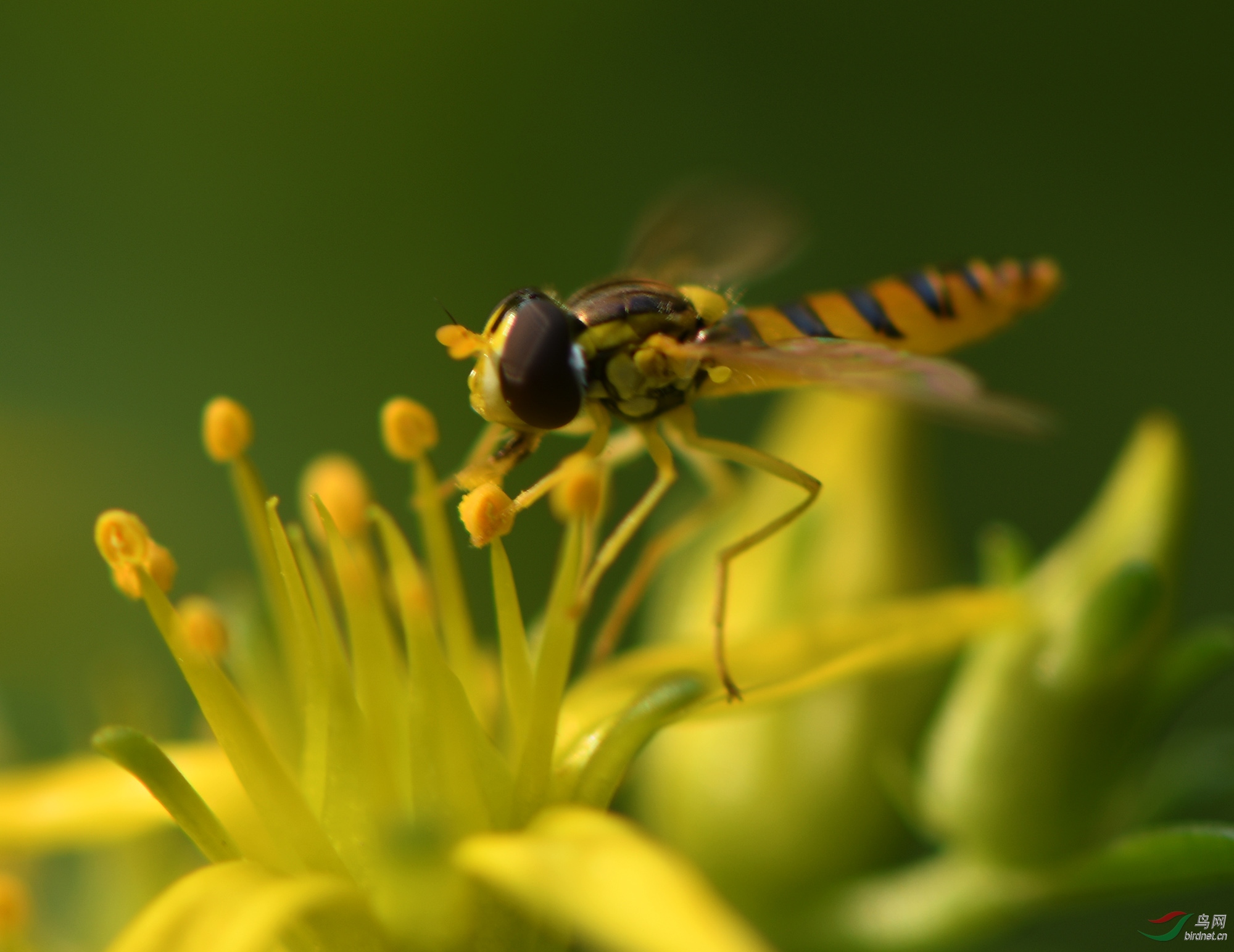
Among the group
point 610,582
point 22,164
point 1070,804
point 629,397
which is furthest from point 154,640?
point 1070,804

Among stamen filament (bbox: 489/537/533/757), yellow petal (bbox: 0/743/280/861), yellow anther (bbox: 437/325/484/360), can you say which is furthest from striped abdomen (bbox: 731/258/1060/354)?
yellow petal (bbox: 0/743/280/861)

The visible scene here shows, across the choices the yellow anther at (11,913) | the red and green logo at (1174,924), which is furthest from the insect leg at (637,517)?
the red and green logo at (1174,924)

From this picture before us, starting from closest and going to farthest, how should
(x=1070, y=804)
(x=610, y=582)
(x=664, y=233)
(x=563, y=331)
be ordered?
(x=563, y=331) → (x=1070, y=804) → (x=664, y=233) → (x=610, y=582)

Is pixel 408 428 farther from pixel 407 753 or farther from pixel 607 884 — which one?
pixel 607 884

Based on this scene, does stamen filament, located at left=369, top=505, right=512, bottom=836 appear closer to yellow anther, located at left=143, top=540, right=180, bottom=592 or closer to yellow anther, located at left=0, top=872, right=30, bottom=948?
yellow anther, located at left=143, top=540, right=180, bottom=592

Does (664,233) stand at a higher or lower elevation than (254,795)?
higher

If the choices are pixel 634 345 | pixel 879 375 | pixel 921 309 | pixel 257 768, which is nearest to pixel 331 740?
pixel 257 768

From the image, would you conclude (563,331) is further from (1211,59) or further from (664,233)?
(1211,59)
